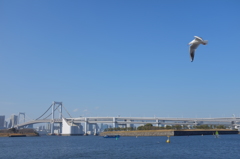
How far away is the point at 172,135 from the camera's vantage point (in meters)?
57.4

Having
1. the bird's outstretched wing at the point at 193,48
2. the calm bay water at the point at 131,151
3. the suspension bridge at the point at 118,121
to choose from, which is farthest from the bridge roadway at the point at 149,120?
the bird's outstretched wing at the point at 193,48

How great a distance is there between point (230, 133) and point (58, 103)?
5955 centimetres

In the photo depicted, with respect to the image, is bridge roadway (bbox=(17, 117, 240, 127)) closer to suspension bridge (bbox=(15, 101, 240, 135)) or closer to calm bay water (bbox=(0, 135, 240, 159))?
suspension bridge (bbox=(15, 101, 240, 135))

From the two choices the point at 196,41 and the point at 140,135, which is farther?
the point at 140,135

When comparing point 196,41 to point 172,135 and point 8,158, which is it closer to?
point 8,158

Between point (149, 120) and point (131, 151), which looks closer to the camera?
point (131, 151)

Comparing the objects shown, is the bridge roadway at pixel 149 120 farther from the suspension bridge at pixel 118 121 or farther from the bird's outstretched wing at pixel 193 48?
→ the bird's outstretched wing at pixel 193 48

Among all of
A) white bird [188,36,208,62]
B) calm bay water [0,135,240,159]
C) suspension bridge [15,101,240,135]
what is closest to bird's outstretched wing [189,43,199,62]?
white bird [188,36,208,62]

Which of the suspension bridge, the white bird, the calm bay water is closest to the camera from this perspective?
the white bird

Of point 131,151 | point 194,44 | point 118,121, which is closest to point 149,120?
point 118,121

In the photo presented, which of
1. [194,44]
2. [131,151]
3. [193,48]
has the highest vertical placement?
[194,44]

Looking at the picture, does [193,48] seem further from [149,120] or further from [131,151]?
[149,120]

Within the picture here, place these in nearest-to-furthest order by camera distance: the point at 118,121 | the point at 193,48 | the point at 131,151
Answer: the point at 193,48 → the point at 131,151 → the point at 118,121

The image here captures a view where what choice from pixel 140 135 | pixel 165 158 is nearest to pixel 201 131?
pixel 140 135
